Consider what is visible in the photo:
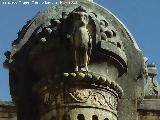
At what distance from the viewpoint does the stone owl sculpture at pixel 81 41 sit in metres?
6.31

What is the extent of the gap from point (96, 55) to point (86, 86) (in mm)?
396

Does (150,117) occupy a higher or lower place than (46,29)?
lower

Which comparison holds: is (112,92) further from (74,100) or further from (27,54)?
(27,54)

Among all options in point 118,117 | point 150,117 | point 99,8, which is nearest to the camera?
point 118,117

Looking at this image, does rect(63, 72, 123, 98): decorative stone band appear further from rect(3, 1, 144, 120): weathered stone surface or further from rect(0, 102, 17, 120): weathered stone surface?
rect(0, 102, 17, 120): weathered stone surface

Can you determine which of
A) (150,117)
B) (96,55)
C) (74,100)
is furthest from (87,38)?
(150,117)

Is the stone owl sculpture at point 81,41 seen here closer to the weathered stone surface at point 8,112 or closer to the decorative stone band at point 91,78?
the decorative stone band at point 91,78

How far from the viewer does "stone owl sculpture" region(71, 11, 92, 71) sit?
20.7 feet

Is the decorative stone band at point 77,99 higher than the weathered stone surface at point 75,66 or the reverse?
the reverse

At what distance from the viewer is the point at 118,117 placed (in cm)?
664

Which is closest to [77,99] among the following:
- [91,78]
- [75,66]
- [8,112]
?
[91,78]

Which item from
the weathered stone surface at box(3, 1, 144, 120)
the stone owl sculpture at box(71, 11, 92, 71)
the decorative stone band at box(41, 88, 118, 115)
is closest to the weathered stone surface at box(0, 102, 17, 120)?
the weathered stone surface at box(3, 1, 144, 120)

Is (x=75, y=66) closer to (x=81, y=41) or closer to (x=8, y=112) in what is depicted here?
(x=81, y=41)

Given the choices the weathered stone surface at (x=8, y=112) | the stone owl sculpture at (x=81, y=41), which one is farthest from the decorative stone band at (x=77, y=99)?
the weathered stone surface at (x=8, y=112)
